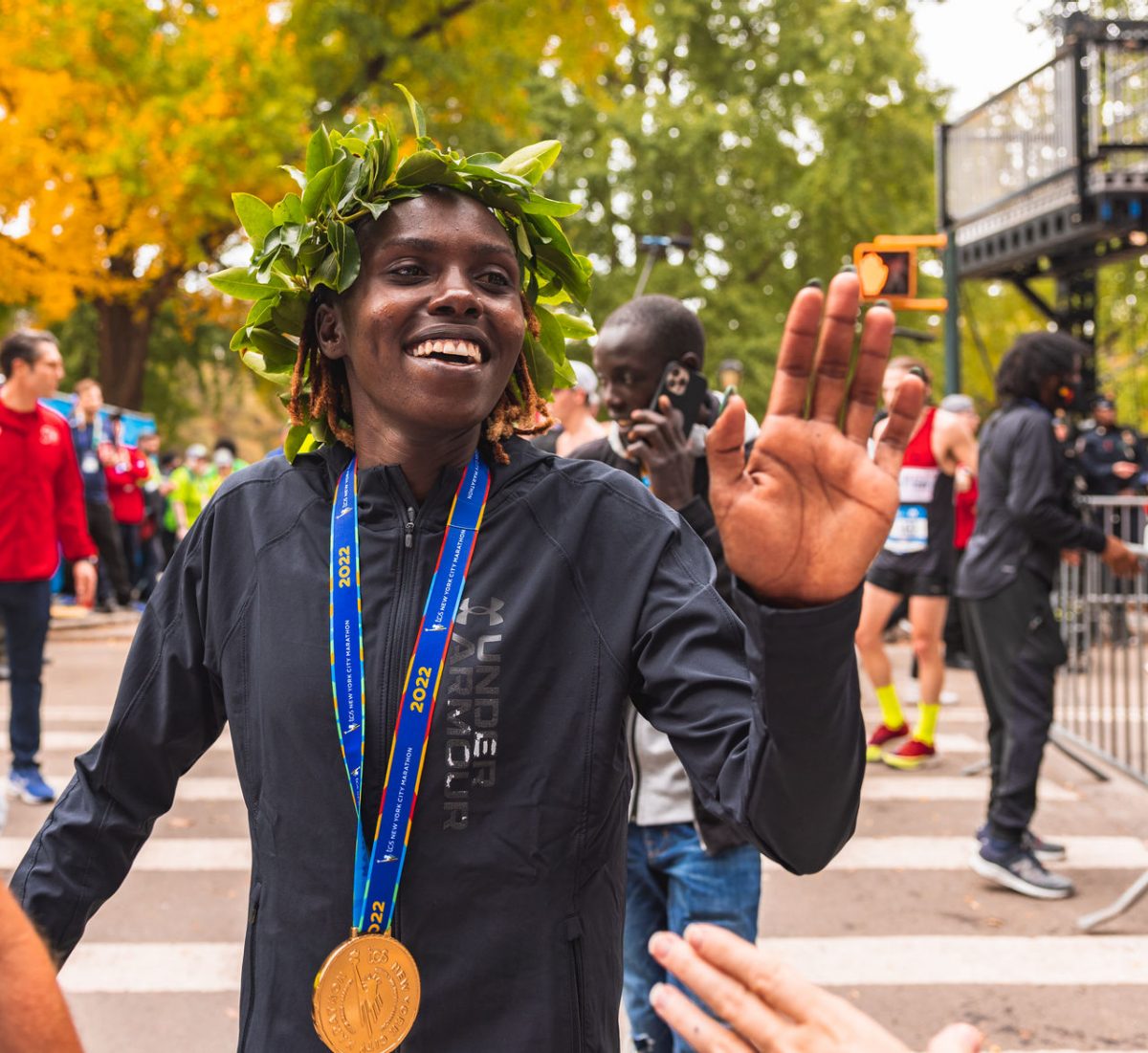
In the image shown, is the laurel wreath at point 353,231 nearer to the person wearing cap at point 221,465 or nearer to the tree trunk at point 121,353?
the person wearing cap at point 221,465

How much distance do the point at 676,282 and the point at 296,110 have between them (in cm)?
1185

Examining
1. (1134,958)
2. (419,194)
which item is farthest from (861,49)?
(419,194)

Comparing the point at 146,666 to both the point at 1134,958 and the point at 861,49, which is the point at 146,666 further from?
the point at 861,49

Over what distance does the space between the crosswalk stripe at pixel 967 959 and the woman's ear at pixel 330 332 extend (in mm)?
3392

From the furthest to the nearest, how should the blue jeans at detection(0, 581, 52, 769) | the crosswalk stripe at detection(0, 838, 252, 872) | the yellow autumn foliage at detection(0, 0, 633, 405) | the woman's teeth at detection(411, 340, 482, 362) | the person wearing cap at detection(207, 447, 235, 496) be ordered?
the person wearing cap at detection(207, 447, 235, 496)
the yellow autumn foliage at detection(0, 0, 633, 405)
the blue jeans at detection(0, 581, 52, 769)
the crosswalk stripe at detection(0, 838, 252, 872)
the woman's teeth at detection(411, 340, 482, 362)

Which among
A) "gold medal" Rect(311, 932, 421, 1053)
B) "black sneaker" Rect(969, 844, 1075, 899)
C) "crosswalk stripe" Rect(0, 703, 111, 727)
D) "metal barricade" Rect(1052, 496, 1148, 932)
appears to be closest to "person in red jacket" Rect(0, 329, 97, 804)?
"crosswalk stripe" Rect(0, 703, 111, 727)

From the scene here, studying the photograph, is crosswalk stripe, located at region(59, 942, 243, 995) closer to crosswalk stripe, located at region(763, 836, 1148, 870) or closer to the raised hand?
crosswalk stripe, located at region(763, 836, 1148, 870)

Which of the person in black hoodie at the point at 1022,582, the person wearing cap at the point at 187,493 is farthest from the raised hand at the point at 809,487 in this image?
the person wearing cap at the point at 187,493

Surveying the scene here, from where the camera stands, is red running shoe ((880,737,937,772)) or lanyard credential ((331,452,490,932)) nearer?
lanyard credential ((331,452,490,932))

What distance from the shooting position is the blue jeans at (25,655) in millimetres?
6930

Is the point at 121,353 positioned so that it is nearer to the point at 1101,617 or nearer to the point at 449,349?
the point at 1101,617

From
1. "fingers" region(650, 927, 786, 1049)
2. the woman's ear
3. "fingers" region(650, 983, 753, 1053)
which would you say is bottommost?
"fingers" region(650, 983, 753, 1053)

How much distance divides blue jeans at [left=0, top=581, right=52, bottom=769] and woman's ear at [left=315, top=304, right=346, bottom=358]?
519 centimetres

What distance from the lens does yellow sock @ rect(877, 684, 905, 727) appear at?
27.4 feet
